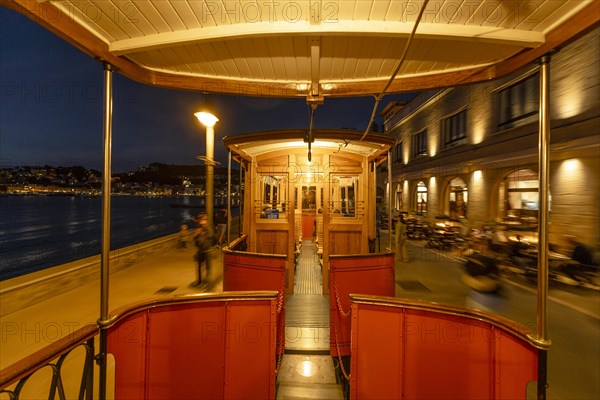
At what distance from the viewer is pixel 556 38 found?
231 cm

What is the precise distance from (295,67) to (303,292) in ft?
14.5

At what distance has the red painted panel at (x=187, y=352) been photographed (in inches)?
106

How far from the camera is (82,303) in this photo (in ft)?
19.2

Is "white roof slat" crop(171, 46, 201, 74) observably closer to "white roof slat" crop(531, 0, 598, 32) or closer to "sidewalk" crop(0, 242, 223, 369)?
"white roof slat" crop(531, 0, 598, 32)

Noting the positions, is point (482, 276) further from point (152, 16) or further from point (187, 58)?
point (152, 16)

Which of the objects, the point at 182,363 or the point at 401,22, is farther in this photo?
the point at 182,363

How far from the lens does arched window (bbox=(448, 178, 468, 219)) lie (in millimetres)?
13537

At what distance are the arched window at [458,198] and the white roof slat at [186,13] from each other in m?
14.3

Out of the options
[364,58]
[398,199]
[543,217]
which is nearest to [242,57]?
[364,58]

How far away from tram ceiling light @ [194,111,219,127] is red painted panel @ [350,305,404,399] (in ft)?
13.1

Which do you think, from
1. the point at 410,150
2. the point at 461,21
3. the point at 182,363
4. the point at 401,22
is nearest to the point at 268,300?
the point at 182,363

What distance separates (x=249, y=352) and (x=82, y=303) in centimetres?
526

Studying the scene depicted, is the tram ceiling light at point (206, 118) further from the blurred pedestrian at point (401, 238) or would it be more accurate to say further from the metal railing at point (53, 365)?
the blurred pedestrian at point (401, 238)

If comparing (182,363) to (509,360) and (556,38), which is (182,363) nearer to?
(509,360)
